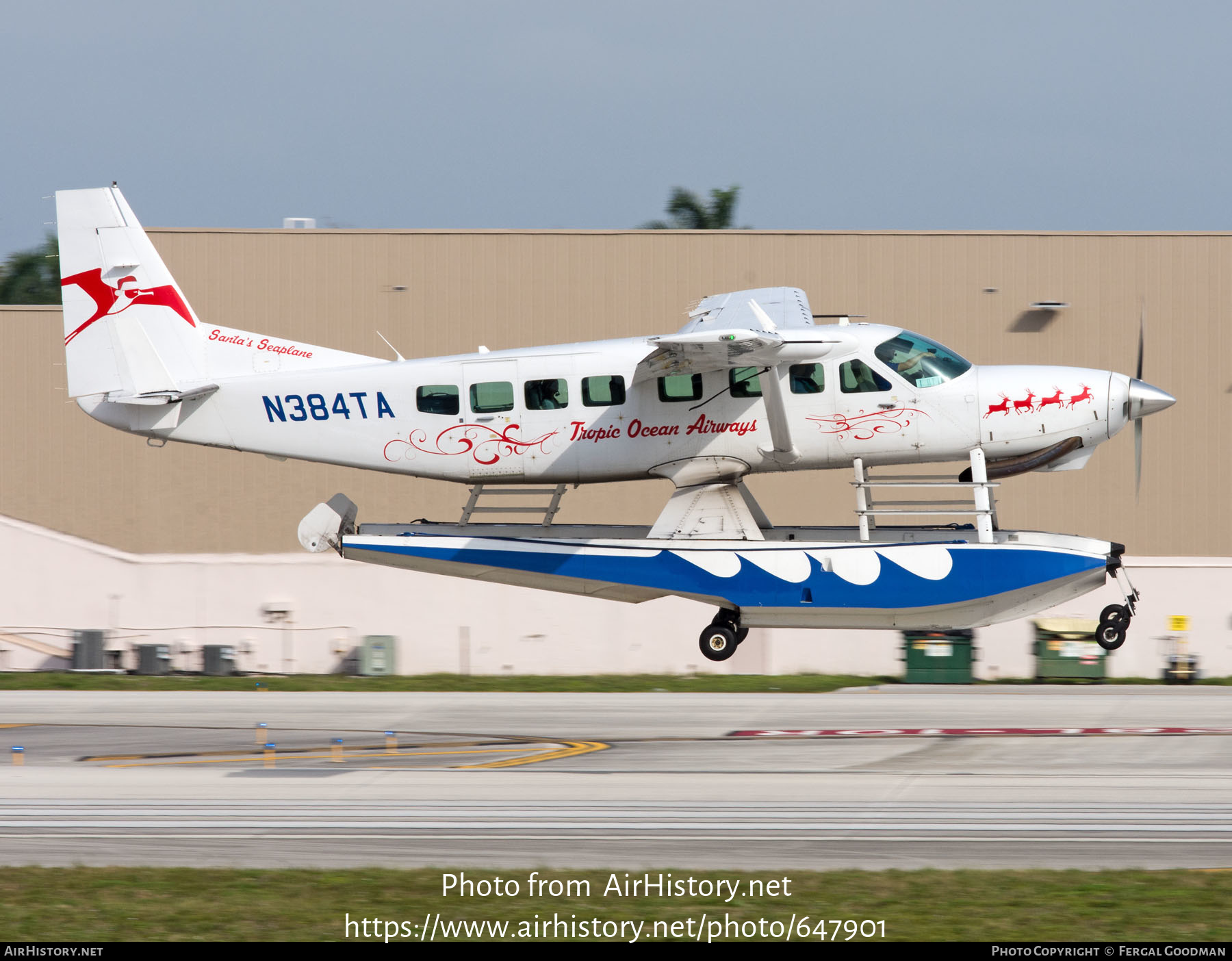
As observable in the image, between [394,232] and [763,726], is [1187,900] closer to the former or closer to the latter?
[763,726]

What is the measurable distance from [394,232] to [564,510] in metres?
7.30

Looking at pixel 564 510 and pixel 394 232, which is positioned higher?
pixel 394 232

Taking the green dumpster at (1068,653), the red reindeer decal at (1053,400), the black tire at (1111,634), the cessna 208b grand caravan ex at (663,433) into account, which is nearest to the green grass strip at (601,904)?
the black tire at (1111,634)

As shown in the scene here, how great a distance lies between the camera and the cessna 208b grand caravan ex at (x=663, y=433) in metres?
16.1

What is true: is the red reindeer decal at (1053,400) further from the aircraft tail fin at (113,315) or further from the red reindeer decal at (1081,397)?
the aircraft tail fin at (113,315)

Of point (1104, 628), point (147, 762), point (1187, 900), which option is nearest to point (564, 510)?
point (147, 762)

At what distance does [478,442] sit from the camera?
55.6 feet

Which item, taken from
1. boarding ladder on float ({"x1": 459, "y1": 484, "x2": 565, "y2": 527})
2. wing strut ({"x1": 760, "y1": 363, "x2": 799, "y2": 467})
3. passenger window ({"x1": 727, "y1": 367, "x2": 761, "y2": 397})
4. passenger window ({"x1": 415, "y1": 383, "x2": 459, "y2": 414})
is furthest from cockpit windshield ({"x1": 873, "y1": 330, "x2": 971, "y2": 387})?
passenger window ({"x1": 415, "y1": 383, "x2": 459, "y2": 414})

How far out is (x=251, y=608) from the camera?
30609mm

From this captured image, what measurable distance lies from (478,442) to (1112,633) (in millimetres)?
7951

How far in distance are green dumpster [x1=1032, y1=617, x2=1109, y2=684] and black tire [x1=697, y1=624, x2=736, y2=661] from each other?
13978mm

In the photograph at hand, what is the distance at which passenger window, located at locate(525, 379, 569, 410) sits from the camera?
661 inches

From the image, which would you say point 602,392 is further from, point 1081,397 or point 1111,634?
point 1111,634

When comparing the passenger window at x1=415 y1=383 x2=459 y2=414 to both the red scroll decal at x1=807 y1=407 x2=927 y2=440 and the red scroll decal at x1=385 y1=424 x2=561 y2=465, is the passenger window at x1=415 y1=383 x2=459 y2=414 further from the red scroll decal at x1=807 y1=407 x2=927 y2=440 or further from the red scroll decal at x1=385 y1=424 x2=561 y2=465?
the red scroll decal at x1=807 y1=407 x2=927 y2=440
